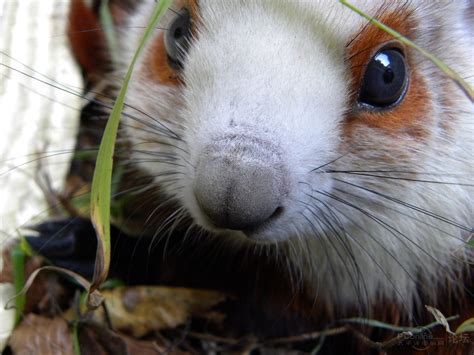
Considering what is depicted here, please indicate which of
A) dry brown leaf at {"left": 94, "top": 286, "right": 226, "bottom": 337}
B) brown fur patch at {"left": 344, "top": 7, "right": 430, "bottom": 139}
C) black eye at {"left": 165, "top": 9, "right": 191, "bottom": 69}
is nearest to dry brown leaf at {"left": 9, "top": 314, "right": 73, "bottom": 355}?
dry brown leaf at {"left": 94, "top": 286, "right": 226, "bottom": 337}

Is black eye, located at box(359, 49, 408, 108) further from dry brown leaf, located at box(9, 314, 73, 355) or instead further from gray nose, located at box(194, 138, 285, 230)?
dry brown leaf, located at box(9, 314, 73, 355)

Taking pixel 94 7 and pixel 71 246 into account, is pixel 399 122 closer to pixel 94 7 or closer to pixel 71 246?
pixel 71 246

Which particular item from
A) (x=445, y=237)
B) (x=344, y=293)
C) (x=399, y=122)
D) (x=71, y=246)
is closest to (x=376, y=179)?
(x=399, y=122)

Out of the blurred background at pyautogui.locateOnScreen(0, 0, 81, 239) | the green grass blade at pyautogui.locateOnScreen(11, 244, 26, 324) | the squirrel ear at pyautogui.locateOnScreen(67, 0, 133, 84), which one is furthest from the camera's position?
the squirrel ear at pyautogui.locateOnScreen(67, 0, 133, 84)

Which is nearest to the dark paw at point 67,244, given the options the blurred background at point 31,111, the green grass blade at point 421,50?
the blurred background at point 31,111

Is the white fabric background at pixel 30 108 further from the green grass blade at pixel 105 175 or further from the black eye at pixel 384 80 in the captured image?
the black eye at pixel 384 80

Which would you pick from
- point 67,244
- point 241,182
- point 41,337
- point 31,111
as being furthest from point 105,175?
point 31,111

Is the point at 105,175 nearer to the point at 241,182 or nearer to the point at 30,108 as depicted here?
the point at 241,182
